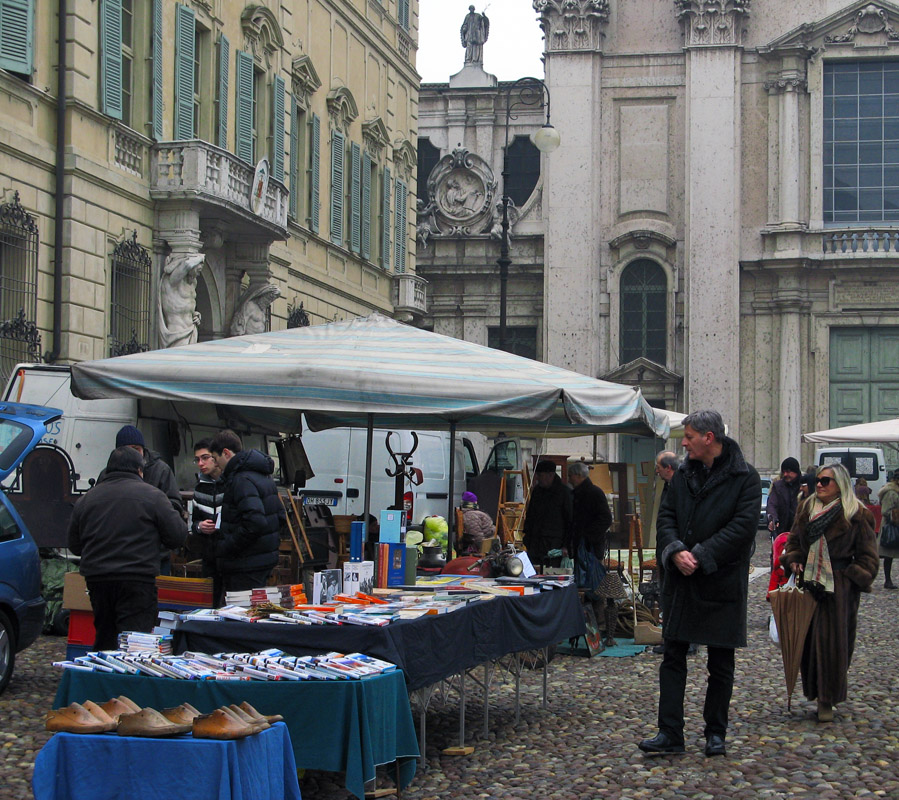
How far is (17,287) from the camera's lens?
16.3 meters

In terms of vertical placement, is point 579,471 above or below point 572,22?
below

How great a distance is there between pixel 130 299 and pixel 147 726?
14.1 metres

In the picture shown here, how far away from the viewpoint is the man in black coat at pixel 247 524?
28.6 feet

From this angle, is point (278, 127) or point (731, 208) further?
point (731, 208)

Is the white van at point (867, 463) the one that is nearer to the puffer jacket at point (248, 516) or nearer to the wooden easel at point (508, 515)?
the wooden easel at point (508, 515)

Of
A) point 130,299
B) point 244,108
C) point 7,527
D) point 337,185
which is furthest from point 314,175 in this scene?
point 7,527

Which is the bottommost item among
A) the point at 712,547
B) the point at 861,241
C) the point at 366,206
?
the point at 712,547

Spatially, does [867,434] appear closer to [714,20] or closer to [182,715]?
[182,715]

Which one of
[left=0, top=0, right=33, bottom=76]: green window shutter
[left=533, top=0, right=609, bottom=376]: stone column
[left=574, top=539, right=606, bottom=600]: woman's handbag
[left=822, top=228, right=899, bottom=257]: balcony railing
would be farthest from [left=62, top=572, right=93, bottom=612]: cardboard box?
[left=822, top=228, right=899, bottom=257]: balcony railing

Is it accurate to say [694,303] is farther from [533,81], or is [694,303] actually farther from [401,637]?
[401,637]

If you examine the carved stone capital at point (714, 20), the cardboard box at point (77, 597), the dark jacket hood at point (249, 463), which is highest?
the carved stone capital at point (714, 20)

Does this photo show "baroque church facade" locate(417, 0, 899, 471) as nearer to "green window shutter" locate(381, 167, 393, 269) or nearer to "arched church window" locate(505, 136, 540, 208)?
"arched church window" locate(505, 136, 540, 208)

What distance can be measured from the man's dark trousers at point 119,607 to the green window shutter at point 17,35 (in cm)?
958

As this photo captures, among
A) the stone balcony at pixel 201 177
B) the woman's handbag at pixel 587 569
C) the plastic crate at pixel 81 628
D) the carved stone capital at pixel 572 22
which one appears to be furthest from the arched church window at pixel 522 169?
the plastic crate at pixel 81 628
